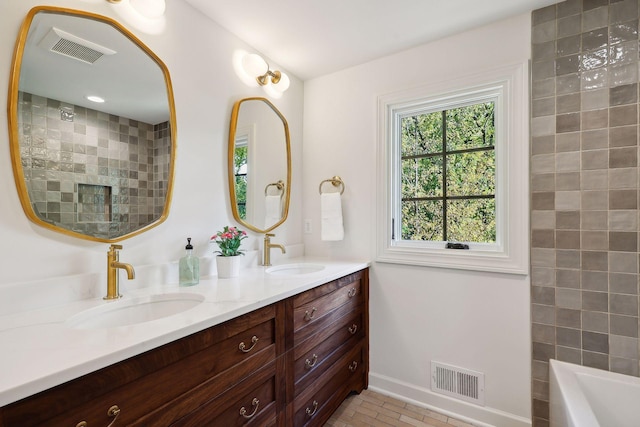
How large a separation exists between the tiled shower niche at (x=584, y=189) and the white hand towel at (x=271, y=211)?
5.10 feet

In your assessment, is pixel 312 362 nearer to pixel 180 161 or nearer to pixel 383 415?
pixel 383 415

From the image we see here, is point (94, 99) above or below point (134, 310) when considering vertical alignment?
above

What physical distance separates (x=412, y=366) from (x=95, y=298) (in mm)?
1828

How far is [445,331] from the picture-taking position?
188cm

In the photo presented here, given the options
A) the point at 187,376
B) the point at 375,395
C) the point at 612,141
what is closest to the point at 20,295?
the point at 187,376

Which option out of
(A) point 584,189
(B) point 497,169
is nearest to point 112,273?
(B) point 497,169

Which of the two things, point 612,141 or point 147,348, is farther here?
point 612,141

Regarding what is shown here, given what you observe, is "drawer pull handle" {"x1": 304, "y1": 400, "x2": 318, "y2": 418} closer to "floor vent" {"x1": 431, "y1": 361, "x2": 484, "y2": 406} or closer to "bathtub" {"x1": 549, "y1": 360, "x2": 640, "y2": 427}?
"floor vent" {"x1": 431, "y1": 361, "x2": 484, "y2": 406}

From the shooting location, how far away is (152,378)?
0.83m

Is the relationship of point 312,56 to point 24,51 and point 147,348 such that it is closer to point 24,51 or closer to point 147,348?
point 24,51

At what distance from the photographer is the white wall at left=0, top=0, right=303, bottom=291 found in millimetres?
1035

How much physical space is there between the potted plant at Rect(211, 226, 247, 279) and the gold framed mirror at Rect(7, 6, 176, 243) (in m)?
0.32

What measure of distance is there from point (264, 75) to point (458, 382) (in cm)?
231

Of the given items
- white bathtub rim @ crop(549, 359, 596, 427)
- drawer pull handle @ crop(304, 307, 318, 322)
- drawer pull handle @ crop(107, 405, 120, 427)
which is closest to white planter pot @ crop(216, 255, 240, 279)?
drawer pull handle @ crop(304, 307, 318, 322)
